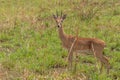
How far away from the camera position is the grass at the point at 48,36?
590 cm

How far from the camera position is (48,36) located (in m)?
8.15

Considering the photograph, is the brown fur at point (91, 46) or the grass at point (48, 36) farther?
the brown fur at point (91, 46)

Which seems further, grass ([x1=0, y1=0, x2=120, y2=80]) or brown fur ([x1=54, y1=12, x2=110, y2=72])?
brown fur ([x1=54, y1=12, x2=110, y2=72])

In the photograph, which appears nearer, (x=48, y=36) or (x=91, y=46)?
(x=91, y=46)

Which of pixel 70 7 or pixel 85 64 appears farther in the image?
pixel 70 7

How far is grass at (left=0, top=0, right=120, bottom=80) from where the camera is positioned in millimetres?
5896

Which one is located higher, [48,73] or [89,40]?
[89,40]

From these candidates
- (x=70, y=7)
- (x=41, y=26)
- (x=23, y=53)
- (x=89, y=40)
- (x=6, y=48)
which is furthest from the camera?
(x=70, y=7)

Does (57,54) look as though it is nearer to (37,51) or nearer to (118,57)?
(37,51)

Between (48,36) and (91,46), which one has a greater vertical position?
(91,46)

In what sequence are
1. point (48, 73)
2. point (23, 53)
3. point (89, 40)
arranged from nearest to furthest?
point (48, 73)
point (89, 40)
point (23, 53)

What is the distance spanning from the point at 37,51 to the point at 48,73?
1253 mm

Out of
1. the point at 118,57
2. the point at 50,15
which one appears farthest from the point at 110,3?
the point at 118,57

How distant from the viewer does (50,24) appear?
9133mm
